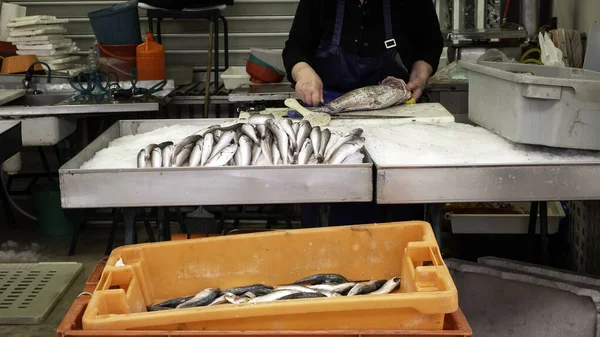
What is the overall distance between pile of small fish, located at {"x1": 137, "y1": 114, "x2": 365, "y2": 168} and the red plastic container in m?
3.22

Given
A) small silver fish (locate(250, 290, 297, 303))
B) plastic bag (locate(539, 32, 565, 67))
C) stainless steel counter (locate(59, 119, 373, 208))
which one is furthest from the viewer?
plastic bag (locate(539, 32, 565, 67))

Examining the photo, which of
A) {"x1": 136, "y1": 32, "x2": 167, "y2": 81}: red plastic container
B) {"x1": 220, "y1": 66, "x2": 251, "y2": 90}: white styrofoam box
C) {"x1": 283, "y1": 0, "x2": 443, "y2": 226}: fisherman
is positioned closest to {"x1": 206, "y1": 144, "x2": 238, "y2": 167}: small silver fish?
{"x1": 283, "y1": 0, "x2": 443, "y2": 226}: fisherman

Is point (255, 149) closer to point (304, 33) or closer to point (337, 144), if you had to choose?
point (337, 144)

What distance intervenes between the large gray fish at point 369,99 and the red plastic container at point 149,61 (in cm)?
258

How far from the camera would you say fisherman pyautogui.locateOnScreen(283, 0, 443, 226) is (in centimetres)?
455

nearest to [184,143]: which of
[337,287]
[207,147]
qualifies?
[207,147]

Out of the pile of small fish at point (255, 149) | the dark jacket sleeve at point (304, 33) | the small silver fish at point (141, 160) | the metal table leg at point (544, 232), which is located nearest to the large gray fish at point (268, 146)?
the pile of small fish at point (255, 149)

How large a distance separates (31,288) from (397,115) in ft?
9.02

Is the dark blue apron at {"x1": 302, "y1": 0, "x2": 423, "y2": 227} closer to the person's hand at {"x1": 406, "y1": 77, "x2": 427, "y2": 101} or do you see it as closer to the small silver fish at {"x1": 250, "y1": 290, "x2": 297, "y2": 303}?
the person's hand at {"x1": 406, "y1": 77, "x2": 427, "y2": 101}

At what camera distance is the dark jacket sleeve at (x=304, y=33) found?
4.55 m

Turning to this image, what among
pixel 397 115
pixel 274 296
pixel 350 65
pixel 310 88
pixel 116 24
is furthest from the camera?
pixel 116 24

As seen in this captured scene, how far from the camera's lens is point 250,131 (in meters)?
3.10

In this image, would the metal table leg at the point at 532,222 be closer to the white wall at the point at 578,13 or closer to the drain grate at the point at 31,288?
the white wall at the point at 578,13

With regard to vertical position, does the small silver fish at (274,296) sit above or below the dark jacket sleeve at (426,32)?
below
